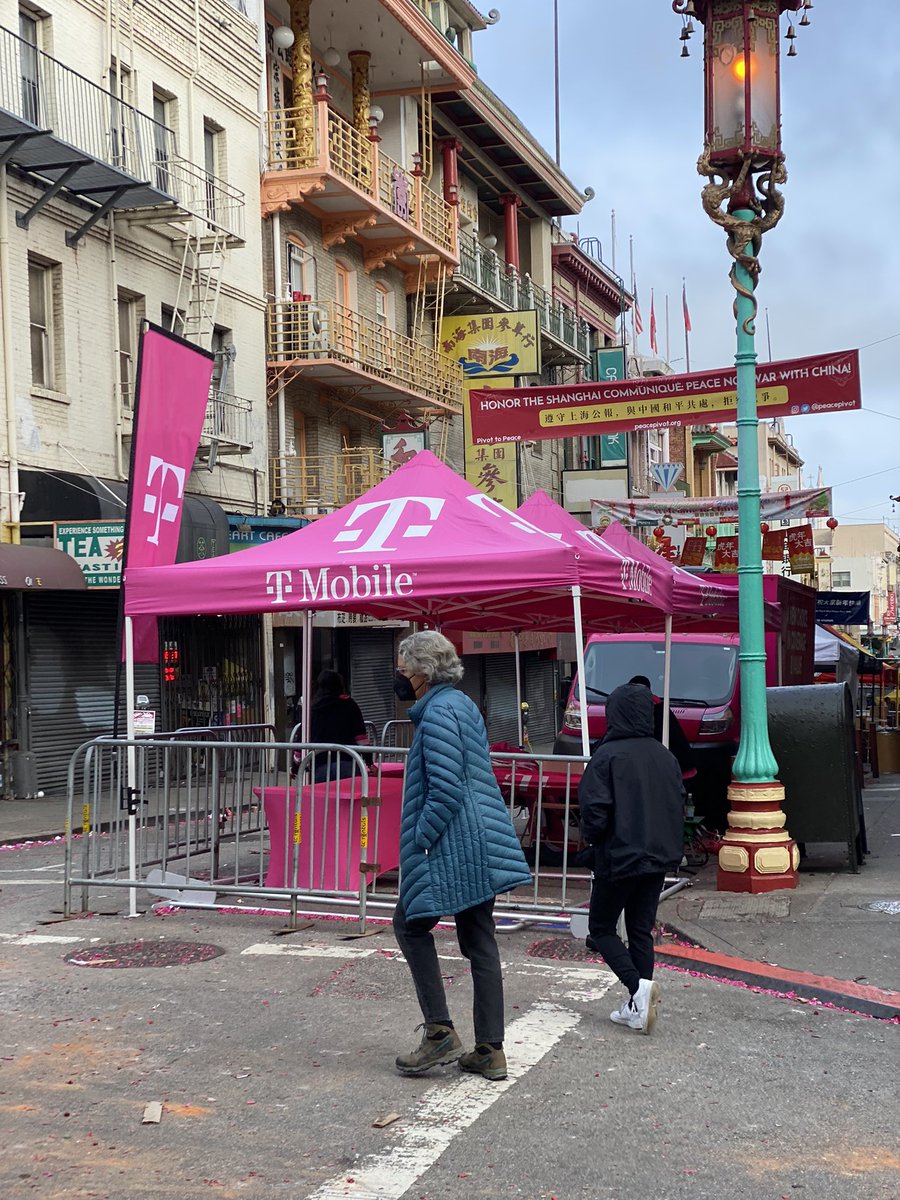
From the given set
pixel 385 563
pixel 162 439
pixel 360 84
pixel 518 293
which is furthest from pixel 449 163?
pixel 385 563

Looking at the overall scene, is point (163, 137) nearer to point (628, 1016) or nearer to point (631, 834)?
point (631, 834)

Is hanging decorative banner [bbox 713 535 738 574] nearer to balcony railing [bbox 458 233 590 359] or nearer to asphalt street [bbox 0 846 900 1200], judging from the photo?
balcony railing [bbox 458 233 590 359]

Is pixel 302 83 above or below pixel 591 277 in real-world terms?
below

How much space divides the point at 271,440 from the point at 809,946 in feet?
64.5

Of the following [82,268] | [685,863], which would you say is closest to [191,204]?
[82,268]

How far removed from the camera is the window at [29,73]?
19.3 meters

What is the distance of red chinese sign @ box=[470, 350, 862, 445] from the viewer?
1274 cm

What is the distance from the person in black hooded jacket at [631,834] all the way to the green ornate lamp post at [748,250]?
3.80 metres

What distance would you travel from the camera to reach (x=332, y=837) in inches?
368

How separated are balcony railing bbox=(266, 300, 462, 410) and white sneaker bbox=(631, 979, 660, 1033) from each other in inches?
816

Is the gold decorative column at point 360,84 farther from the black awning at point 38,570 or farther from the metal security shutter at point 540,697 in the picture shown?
the metal security shutter at point 540,697

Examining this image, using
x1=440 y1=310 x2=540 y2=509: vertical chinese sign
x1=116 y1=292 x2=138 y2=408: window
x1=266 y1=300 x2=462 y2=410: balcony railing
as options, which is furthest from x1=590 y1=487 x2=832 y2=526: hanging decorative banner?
x1=116 y1=292 x2=138 y2=408: window

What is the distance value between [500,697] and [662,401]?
942 inches

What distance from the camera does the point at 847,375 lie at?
12695 millimetres
